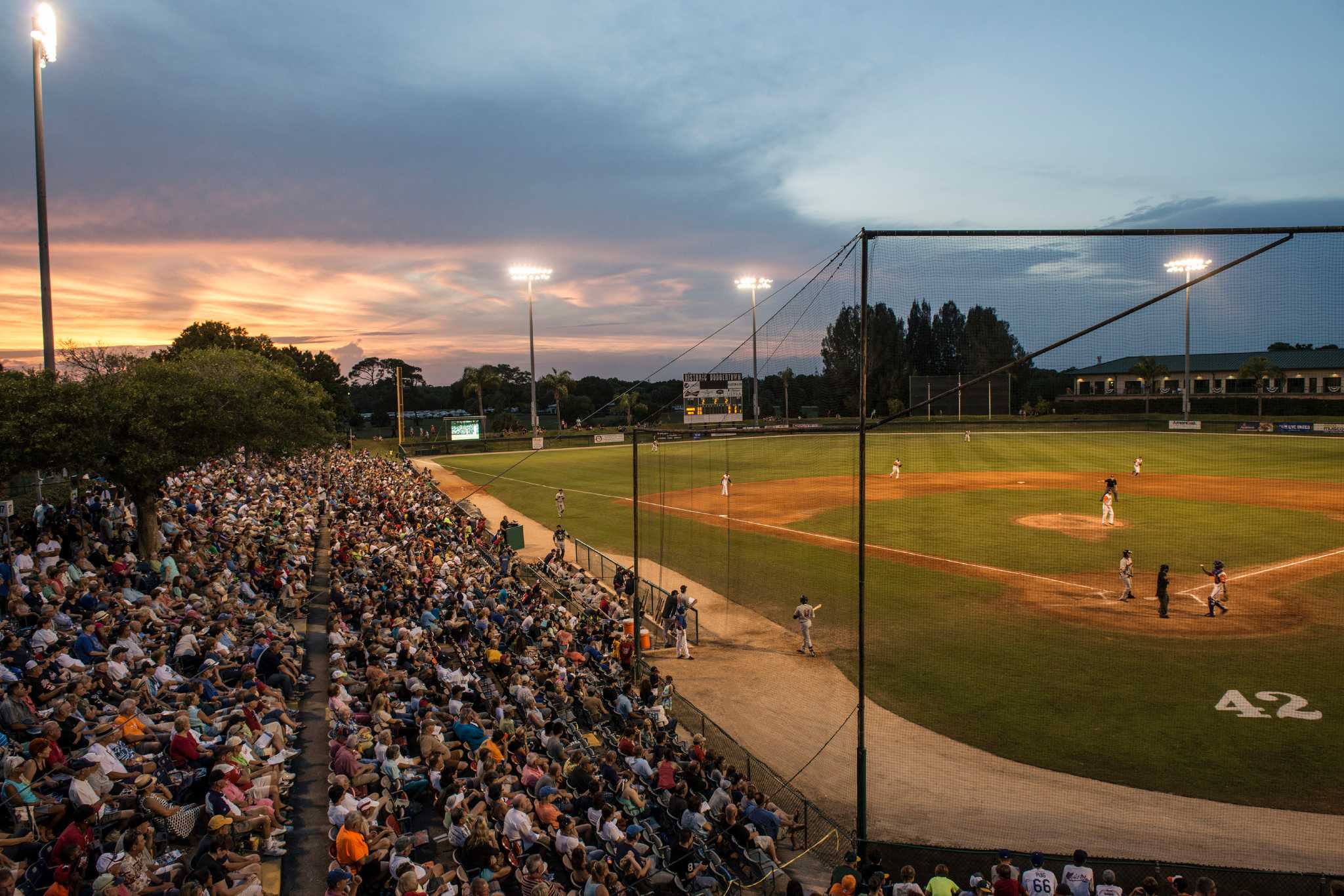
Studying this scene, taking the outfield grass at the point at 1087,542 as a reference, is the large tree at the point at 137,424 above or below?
above

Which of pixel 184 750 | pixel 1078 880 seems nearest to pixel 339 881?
pixel 184 750

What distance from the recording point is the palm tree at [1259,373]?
15633mm

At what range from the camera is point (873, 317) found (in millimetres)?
10984

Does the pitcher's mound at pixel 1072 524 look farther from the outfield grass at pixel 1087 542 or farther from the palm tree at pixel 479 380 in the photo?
the palm tree at pixel 479 380

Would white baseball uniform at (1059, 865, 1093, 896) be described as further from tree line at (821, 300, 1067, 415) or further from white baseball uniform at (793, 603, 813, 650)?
white baseball uniform at (793, 603, 813, 650)

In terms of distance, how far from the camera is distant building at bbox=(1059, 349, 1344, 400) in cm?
1385

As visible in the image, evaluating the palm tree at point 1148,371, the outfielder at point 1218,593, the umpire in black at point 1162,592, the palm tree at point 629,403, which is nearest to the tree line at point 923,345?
the palm tree at point 1148,371

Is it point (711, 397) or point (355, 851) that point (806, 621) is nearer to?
point (355, 851)

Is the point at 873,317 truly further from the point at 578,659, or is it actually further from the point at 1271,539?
A: the point at 1271,539

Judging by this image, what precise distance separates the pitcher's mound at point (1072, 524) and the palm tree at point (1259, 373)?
1268cm

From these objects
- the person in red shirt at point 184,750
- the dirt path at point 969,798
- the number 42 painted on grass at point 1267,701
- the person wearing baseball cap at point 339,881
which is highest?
the person in red shirt at point 184,750

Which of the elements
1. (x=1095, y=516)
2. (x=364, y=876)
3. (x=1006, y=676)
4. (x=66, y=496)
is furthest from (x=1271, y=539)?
(x=66, y=496)

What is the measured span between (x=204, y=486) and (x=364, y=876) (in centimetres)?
2757

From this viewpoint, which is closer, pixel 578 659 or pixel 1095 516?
pixel 578 659
